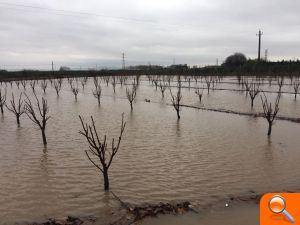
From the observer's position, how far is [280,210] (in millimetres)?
1586

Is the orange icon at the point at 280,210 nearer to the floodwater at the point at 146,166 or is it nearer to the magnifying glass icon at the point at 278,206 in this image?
the magnifying glass icon at the point at 278,206

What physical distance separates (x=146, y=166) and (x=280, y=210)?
189 inches

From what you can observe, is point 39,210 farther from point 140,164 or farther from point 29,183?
point 140,164

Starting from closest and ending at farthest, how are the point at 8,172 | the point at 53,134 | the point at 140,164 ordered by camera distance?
1. the point at 8,172
2. the point at 140,164
3. the point at 53,134

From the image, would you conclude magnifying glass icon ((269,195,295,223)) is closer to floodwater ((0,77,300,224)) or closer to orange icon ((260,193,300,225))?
orange icon ((260,193,300,225))

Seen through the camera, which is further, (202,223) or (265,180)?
(265,180)

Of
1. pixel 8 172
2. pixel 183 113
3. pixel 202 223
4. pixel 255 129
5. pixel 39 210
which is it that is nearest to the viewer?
pixel 202 223

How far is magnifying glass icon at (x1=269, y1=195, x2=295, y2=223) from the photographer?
1578 mm

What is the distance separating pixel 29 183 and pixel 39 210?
1125 millimetres

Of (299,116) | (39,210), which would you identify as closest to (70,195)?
(39,210)

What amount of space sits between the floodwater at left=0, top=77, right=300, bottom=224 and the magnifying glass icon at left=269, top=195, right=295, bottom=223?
3011 millimetres

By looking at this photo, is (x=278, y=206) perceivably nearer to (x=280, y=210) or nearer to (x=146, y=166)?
(x=280, y=210)

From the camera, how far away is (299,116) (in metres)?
12.4

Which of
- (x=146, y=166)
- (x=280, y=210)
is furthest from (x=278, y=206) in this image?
(x=146, y=166)
